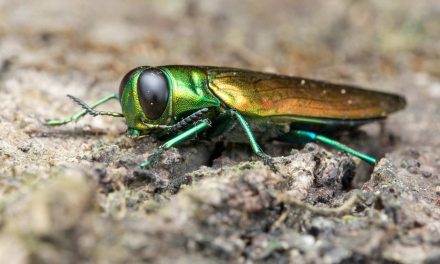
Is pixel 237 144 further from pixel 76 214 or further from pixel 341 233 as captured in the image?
pixel 76 214

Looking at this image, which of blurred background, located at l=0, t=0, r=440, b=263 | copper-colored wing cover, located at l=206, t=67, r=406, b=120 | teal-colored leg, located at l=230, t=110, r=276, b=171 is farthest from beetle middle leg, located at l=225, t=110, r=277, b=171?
blurred background, located at l=0, t=0, r=440, b=263

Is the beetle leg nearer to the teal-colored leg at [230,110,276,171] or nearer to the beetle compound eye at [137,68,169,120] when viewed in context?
the beetle compound eye at [137,68,169,120]

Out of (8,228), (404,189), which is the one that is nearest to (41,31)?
(8,228)

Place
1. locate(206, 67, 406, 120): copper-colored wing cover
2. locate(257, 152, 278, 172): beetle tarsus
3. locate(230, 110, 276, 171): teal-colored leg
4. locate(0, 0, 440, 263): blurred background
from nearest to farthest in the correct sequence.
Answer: locate(0, 0, 440, 263): blurred background
locate(257, 152, 278, 172): beetle tarsus
locate(230, 110, 276, 171): teal-colored leg
locate(206, 67, 406, 120): copper-colored wing cover

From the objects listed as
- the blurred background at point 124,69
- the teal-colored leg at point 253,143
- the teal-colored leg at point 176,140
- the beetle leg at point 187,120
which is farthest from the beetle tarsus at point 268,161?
the blurred background at point 124,69

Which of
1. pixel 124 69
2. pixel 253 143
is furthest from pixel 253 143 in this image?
pixel 124 69

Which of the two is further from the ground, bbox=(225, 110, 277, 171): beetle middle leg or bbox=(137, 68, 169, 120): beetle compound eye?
bbox=(137, 68, 169, 120): beetle compound eye

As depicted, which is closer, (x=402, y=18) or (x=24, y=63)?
(x=24, y=63)
